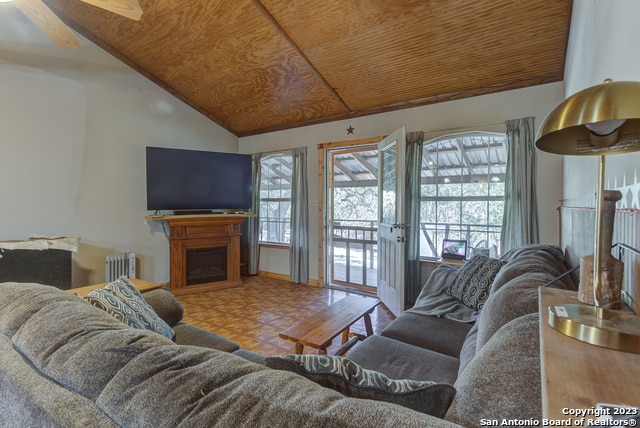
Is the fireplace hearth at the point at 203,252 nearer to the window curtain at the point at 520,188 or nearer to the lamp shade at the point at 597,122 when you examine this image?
the window curtain at the point at 520,188

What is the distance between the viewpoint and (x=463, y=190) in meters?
3.55

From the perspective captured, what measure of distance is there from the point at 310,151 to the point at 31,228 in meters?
3.51

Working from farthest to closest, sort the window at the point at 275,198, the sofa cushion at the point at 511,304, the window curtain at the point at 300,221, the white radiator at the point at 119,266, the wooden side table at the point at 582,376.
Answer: the window at the point at 275,198 → the window curtain at the point at 300,221 → the white radiator at the point at 119,266 → the sofa cushion at the point at 511,304 → the wooden side table at the point at 582,376

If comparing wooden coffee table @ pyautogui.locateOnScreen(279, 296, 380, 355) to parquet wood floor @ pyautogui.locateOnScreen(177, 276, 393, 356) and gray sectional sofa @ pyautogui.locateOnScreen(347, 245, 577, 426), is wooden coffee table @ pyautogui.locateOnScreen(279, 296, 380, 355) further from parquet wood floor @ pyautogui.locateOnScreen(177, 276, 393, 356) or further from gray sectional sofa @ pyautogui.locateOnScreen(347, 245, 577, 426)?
parquet wood floor @ pyautogui.locateOnScreen(177, 276, 393, 356)

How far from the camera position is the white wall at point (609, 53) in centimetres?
93

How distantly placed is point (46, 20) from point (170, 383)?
104 inches

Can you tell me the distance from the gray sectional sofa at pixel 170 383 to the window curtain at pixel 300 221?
3721mm

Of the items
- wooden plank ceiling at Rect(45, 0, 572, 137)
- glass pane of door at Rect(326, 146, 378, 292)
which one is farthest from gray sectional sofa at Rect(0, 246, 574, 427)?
glass pane of door at Rect(326, 146, 378, 292)

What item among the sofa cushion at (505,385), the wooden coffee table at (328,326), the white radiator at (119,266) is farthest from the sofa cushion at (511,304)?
the white radiator at (119,266)

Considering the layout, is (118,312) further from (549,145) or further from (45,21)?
(45,21)

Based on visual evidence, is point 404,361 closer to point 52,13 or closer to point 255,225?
point 52,13

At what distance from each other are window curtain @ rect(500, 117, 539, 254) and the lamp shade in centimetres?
263

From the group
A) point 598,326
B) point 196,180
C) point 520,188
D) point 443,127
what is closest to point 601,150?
point 598,326

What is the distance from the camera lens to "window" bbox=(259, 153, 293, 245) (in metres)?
5.09
